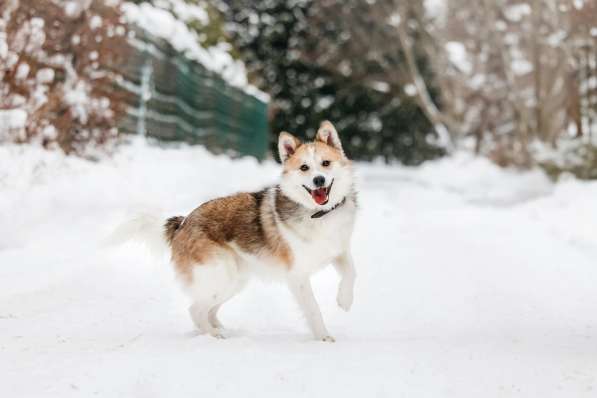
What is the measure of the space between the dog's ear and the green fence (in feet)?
23.4

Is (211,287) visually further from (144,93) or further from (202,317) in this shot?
(144,93)

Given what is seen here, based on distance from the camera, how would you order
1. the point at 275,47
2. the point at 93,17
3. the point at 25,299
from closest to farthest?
the point at 25,299
the point at 93,17
the point at 275,47

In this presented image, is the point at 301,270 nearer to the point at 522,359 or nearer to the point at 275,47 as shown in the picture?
the point at 522,359

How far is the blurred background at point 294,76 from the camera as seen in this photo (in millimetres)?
9820

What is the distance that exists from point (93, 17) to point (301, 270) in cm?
676

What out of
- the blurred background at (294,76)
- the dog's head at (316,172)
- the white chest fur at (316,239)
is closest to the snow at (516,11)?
the blurred background at (294,76)

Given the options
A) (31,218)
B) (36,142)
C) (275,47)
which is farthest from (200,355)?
(275,47)

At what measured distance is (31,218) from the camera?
25.9 feet

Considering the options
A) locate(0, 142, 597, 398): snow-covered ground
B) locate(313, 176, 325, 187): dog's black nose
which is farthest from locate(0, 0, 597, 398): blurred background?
locate(313, 176, 325, 187): dog's black nose

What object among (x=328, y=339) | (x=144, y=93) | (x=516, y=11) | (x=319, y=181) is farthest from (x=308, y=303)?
(x=516, y=11)

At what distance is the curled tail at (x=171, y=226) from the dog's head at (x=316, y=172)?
2.94ft

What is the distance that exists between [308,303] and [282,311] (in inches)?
47.4

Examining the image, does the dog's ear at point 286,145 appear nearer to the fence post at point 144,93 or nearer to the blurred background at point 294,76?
the blurred background at point 294,76

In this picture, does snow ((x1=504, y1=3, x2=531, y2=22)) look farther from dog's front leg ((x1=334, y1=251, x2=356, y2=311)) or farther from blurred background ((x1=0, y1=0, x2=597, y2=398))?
dog's front leg ((x1=334, y1=251, x2=356, y2=311))
